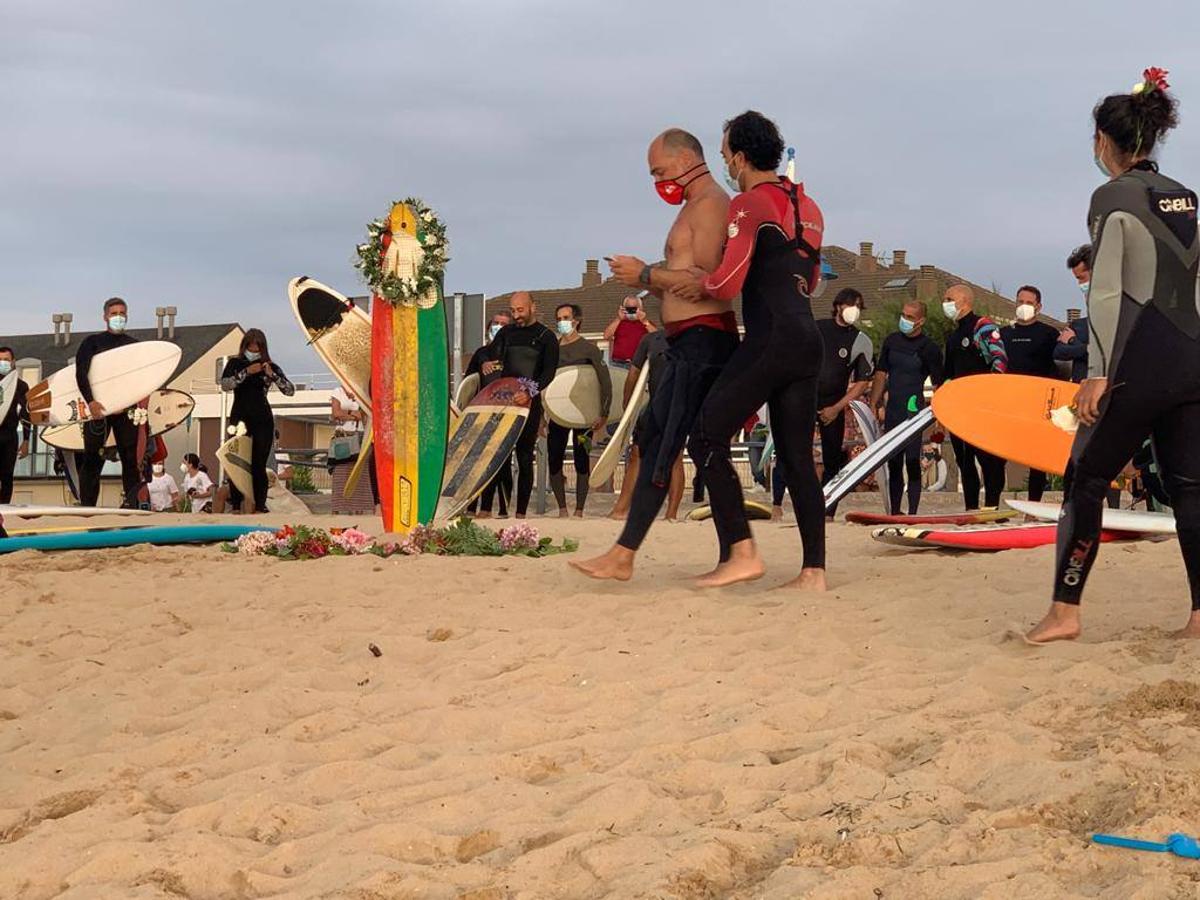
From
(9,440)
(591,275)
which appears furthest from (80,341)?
(9,440)

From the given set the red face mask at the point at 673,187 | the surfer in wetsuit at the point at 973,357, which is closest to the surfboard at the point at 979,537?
the red face mask at the point at 673,187

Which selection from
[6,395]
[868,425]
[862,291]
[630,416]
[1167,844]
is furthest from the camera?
[862,291]

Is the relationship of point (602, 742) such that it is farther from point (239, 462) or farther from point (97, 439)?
point (97, 439)

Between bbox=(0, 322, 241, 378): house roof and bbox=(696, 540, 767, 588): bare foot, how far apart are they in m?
46.7

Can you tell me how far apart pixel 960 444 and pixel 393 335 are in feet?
17.0

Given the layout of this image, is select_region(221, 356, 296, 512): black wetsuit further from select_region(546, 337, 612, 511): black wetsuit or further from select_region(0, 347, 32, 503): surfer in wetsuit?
select_region(0, 347, 32, 503): surfer in wetsuit

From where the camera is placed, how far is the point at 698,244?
6.30 metres

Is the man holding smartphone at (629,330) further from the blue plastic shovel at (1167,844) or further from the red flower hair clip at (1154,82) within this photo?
→ the blue plastic shovel at (1167,844)

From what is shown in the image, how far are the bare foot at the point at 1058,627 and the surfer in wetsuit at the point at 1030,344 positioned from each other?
268 inches

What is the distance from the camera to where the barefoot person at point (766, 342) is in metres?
6.10

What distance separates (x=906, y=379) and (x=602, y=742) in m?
8.63

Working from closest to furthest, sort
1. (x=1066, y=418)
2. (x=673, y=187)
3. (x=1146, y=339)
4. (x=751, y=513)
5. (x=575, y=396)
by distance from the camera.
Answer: (x=1146, y=339), (x=1066, y=418), (x=673, y=187), (x=751, y=513), (x=575, y=396)

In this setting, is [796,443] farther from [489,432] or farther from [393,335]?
[489,432]

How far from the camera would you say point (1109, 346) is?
4.68 m
